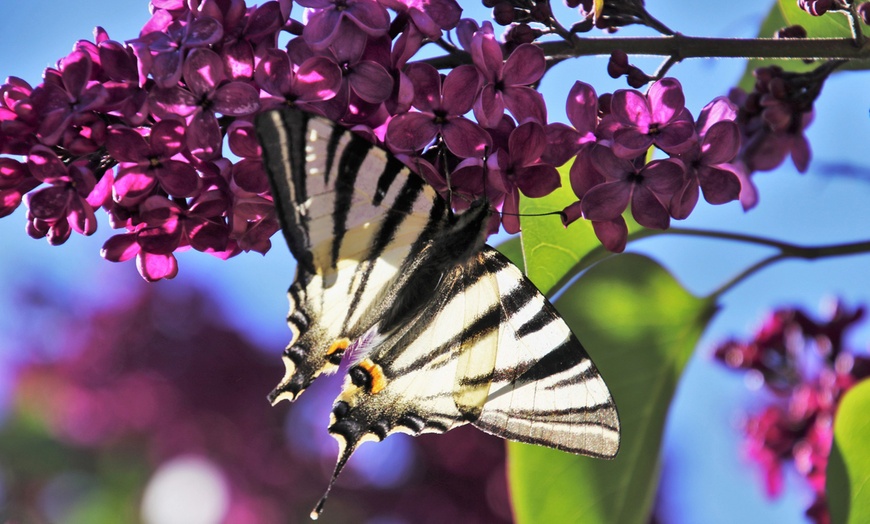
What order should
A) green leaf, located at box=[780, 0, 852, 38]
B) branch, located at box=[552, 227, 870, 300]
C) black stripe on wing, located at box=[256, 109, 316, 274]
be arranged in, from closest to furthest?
black stripe on wing, located at box=[256, 109, 316, 274], branch, located at box=[552, 227, 870, 300], green leaf, located at box=[780, 0, 852, 38]

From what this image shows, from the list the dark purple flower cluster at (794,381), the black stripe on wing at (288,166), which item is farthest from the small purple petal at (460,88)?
the dark purple flower cluster at (794,381)

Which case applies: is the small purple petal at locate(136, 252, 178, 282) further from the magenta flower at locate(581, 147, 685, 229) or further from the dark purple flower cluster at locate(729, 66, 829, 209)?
the dark purple flower cluster at locate(729, 66, 829, 209)

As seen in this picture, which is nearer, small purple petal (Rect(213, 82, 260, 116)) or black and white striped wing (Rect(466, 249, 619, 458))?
small purple petal (Rect(213, 82, 260, 116))

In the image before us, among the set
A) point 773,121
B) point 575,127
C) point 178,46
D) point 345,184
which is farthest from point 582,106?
point 773,121

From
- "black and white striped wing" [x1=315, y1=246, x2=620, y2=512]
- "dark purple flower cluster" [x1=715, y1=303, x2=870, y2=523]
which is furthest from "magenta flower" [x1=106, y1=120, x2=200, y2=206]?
"dark purple flower cluster" [x1=715, y1=303, x2=870, y2=523]

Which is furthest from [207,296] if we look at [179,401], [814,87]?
[814,87]

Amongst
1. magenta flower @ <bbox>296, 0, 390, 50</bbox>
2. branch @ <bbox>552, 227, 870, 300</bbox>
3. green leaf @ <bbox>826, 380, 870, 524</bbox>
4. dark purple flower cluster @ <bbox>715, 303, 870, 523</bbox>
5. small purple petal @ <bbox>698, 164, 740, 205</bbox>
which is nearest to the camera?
magenta flower @ <bbox>296, 0, 390, 50</bbox>

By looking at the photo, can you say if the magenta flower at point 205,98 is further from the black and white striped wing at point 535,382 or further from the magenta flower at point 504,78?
the black and white striped wing at point 535,382
